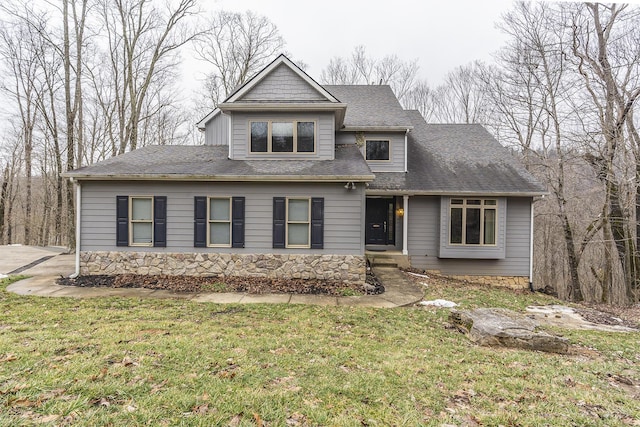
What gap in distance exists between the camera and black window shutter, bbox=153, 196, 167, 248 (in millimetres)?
9148

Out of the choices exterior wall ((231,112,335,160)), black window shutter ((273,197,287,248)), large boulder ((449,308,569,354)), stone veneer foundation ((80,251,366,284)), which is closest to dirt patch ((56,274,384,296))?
stone veneer foundation ((80,251,366,284))

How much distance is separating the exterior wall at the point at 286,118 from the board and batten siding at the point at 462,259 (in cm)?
390

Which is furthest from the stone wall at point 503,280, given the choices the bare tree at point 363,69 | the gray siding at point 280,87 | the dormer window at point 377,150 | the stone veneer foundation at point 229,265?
the bare tree at point 363,69

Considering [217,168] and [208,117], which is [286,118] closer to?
[217,168]

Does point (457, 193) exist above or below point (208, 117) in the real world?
below

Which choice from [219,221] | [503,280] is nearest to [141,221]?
[219,221]

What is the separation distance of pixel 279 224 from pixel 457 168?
7429 millimetres

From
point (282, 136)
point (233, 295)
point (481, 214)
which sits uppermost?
point (282, 136)

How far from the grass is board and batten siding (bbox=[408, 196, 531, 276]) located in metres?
5.51

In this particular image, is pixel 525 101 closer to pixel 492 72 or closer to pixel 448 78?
pixel 492 72

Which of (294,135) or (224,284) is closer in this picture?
(224,284)

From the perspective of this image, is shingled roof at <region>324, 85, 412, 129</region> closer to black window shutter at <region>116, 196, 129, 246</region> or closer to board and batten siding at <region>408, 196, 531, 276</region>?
board and batten siding at <region>408, 196, 531, 276</region>

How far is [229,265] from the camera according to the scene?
906 cm

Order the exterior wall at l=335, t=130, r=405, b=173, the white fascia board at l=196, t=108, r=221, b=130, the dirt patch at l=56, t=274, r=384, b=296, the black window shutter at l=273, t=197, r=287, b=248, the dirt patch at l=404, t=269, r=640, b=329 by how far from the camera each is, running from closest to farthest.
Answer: the dirt patch at l=404, t=269, r=640, b=329
the dirt patch at l=56, t=274, r=384, b=296
the black window shutter at l=273, t=197, r=287, b=248
the exterior wall at l=335, t=130, r=405, b=173
the white fascia board at l=196, t=108, r=221, b=130
